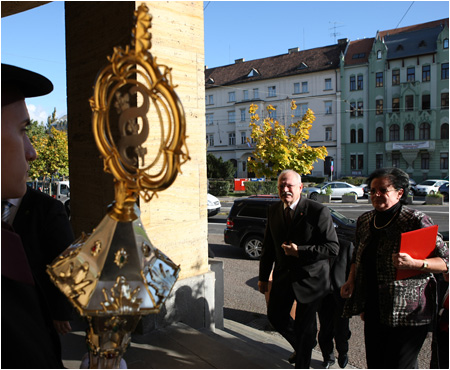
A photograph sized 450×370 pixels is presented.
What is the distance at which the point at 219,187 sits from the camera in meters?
34.1

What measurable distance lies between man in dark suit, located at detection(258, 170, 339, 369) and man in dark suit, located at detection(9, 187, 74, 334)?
2.23 m

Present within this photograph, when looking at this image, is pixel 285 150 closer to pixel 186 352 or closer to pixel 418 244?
pixel 186 352

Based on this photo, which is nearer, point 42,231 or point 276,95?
point 42,231

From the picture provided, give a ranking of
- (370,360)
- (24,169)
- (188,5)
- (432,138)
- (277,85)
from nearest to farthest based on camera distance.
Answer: (24,169) → (370,360) → (188,5) → (432,138) → (277,85)

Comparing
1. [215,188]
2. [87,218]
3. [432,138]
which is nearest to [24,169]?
[87,218]

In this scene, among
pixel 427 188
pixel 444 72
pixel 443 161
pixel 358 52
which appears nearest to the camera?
pixel 427 188

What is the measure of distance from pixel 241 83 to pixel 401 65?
19931 millimetres

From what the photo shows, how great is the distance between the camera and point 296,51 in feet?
174

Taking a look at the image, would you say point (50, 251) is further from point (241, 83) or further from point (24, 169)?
point (241, 83)

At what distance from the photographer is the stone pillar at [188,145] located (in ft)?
12.6

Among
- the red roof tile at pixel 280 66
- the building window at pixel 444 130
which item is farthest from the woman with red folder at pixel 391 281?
the red roof tile at pixel 280 66

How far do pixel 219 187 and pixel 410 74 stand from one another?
26919mm

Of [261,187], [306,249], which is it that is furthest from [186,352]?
[261,187]

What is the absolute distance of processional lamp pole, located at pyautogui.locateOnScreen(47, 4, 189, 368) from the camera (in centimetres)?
101
